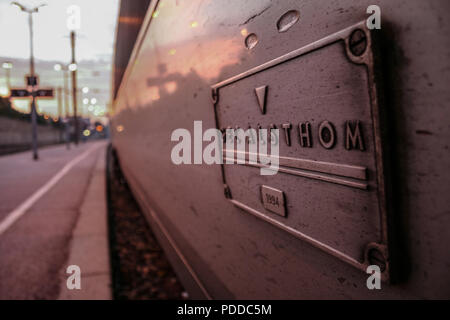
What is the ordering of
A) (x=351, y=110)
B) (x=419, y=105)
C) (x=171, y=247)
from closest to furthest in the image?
(x=419, y=105) < (x=351, y=110) < (x=171, y=247)

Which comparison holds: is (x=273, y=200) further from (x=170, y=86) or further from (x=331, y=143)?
(x=170, y=86)

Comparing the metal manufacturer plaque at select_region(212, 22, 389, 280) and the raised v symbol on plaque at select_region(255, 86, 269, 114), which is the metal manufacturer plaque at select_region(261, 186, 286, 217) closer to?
the metal manufacturer plaque at select_region(212, 22, 389, 280)

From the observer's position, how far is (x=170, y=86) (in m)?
2.20

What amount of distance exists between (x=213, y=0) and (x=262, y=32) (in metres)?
0.49

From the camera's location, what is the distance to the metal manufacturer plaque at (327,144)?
2.24 ft

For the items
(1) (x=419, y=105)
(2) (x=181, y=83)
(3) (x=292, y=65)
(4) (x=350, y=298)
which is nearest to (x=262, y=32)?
(3) (x=292, y=65)

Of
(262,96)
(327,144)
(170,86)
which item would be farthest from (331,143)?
(170,86)

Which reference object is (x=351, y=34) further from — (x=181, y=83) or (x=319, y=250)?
(x=181, y=83)

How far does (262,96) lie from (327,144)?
0.33 meters

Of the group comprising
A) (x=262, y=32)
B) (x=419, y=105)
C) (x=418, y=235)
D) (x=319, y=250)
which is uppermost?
(x=262, y=32)

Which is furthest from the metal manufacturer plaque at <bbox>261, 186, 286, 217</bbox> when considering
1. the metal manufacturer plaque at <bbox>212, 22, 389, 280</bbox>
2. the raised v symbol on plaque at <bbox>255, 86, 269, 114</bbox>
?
the raised v symbol on plaque at <bbox>255, 86, 269, 114</bbox>

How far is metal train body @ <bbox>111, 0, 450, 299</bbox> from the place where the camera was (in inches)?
23.4

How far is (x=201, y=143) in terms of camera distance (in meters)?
1.70

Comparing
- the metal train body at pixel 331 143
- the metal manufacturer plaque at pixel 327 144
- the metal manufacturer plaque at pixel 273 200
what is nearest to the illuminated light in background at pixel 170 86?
the metal train body at pixel 331 143
